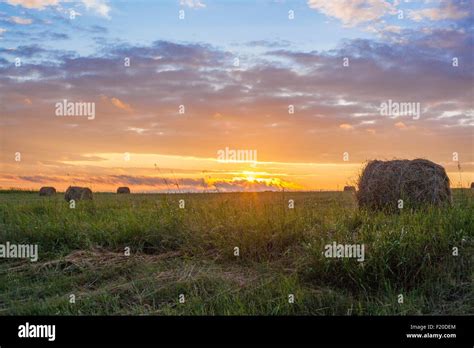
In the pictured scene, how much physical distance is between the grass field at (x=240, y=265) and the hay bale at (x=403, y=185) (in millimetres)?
2159

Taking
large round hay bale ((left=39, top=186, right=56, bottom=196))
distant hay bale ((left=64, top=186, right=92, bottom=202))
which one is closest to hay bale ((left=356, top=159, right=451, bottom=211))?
distant hay bale ((left=64, top=186, right=92, bottom=202))

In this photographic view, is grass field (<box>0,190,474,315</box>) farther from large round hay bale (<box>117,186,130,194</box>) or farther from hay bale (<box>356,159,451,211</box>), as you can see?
large round hay bale (<box>117,186,130,194</box>)

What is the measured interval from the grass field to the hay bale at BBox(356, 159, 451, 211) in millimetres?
2159

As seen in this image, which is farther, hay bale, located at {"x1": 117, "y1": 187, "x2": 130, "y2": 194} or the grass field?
hay bale, located at {"x1": 117, "y1": 187, "x2": 130, "y2": 194}

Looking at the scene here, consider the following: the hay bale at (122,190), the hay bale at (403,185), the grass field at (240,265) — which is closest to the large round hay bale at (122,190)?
the hay bale at (122,190)

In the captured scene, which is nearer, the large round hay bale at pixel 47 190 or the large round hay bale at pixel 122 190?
the large round hay bale at pixel 47 190

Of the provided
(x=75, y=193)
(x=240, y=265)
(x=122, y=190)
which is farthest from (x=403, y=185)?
(x=122, y=190)

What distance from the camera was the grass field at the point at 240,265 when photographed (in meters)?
5.82

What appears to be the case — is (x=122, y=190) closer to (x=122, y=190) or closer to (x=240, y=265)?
(x=122, y=190)

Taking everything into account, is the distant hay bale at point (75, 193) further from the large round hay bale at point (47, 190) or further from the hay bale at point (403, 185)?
the hay bale at point (403, 185)

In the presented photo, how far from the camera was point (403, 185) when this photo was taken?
12.0 metres

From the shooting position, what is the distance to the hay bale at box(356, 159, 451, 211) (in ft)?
39.3

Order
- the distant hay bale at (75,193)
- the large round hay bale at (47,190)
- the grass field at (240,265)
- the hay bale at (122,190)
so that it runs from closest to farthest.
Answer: the grass field at (240,265) → the distant hay bale at (75,193) → the large round hay bale at (47,190) → the hay bale at (122,190)
